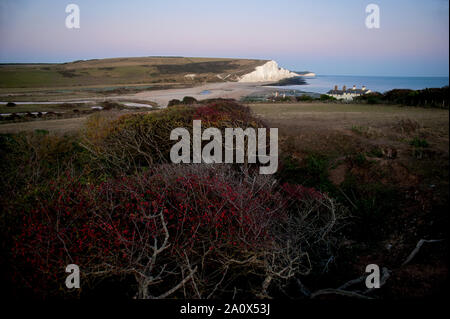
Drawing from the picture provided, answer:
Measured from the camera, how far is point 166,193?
14.5 feet

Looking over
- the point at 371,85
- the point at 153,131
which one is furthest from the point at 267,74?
the point at 153,131

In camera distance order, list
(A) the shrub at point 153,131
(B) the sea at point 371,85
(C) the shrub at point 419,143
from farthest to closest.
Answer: (B) the sea at point 371,85 → (C) the shrub at point 419,143 → (A) the shrub at point 153,131

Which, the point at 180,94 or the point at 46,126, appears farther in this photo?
the point at 180,94

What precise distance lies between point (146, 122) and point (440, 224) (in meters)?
9.69

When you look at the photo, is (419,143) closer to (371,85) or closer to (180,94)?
(180,94)

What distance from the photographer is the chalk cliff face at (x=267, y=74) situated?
69.4 metres

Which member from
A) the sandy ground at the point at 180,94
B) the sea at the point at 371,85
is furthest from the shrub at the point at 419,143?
the sea at the point at 371,85

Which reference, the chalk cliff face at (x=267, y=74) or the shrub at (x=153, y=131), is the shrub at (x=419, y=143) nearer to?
the shrub at (x=153, y=131)

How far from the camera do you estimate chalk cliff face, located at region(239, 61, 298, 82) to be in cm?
6940

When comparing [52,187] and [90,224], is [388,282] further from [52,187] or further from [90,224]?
[52,187]

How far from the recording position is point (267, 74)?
83.9 meters

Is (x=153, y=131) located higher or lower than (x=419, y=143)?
higher

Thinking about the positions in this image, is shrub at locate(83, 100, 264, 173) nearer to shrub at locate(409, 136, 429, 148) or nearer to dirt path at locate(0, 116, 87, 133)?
dirt path at locate(0, 116, 87, 133)

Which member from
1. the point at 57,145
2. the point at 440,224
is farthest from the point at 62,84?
the point at 440,224
